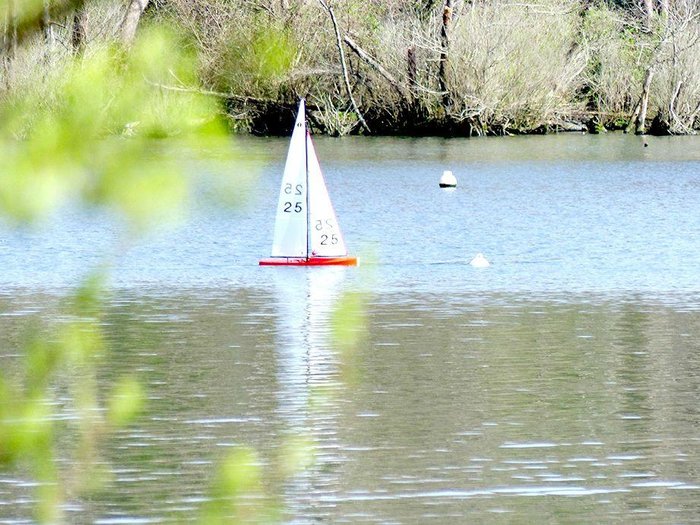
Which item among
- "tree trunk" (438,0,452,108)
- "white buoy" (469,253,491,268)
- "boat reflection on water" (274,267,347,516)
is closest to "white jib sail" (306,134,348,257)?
"boat reflection on water" (274,267,347,516)

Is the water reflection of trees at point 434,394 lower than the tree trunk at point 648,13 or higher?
lower

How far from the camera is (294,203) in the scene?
2145cm

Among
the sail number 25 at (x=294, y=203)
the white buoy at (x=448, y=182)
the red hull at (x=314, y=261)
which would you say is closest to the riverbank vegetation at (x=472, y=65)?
the white buoy at (x=448, y=182)

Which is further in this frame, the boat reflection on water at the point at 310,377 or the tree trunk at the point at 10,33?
the boat reflection on water at the point at 310,377

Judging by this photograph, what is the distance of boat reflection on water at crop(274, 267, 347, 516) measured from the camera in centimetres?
914

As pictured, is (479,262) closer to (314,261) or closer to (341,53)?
(314,261)

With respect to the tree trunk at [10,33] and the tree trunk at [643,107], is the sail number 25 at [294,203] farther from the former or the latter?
the tree trunk at [643,107]

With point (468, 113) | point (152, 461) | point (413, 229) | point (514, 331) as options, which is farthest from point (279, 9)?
point (152, 461)

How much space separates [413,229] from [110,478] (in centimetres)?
1895

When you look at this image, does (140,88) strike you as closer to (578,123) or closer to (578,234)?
(578,234)

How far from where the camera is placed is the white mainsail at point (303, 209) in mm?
21125

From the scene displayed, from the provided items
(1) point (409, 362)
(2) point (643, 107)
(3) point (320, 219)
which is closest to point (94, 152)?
(1) point (409, 362)

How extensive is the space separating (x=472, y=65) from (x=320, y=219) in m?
30.7

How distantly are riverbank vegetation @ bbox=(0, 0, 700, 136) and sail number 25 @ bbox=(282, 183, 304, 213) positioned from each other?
27575 mm
